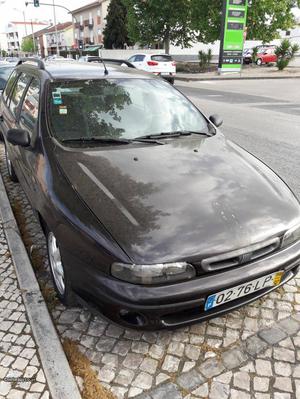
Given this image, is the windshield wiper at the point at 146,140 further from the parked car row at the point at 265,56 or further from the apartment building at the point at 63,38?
the apartment building at the point at 63,38

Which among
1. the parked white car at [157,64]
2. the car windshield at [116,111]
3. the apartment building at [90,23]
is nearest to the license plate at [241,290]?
the car windshield at [116,111]

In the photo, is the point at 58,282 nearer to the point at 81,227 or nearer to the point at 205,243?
the point at 81,227

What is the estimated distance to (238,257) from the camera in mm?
2168

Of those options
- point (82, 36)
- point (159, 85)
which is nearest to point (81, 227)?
point (159, 85)

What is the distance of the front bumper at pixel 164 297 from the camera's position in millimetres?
2027

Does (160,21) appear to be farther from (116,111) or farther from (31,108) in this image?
(116,111)

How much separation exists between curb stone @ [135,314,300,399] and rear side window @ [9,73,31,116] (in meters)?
3.22

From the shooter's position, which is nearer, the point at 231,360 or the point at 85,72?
the point at 231,360

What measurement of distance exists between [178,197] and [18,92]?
9.12 feet

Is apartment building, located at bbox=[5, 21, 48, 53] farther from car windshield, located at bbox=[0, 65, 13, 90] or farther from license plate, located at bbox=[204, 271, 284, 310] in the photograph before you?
license plate, located at bbox=[204, 271, 284, 310]

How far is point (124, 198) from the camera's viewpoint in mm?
2379

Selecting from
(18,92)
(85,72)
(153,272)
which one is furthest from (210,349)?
(18,92)

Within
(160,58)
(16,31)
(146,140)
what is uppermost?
(16,31)

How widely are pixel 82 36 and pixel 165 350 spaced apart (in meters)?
72.4
